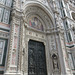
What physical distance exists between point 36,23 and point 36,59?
13.7 ft

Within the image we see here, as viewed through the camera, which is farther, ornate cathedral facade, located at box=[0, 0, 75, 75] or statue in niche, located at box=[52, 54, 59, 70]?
statue in niche, located at box=[52, 54, 59, 70]

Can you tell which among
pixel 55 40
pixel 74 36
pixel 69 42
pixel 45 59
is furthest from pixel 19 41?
pixel 74 36

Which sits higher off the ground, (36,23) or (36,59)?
(36,23)

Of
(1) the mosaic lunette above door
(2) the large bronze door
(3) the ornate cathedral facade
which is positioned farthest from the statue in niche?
(1) the mosaic lunette above door

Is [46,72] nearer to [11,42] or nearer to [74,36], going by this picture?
[11,42]

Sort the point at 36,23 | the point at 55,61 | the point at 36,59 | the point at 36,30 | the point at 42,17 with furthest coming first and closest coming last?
the point at 42,17 → the point at 36,23 → the point at 36,30 → the point at 55,61 → the point at 36,59

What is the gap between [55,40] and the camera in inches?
354

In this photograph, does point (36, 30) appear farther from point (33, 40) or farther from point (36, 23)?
point (33, 40)

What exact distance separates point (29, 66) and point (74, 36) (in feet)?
23.6

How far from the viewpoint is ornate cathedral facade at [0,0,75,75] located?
5566mm

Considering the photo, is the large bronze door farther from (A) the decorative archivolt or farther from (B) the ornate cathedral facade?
(A) the decorative archivolt

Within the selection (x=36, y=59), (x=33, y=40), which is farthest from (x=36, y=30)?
(x=36, y=59)

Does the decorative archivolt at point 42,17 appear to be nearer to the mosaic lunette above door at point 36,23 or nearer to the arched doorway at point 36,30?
the arched doorway at point 36,30

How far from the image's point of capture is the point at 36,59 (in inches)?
300
